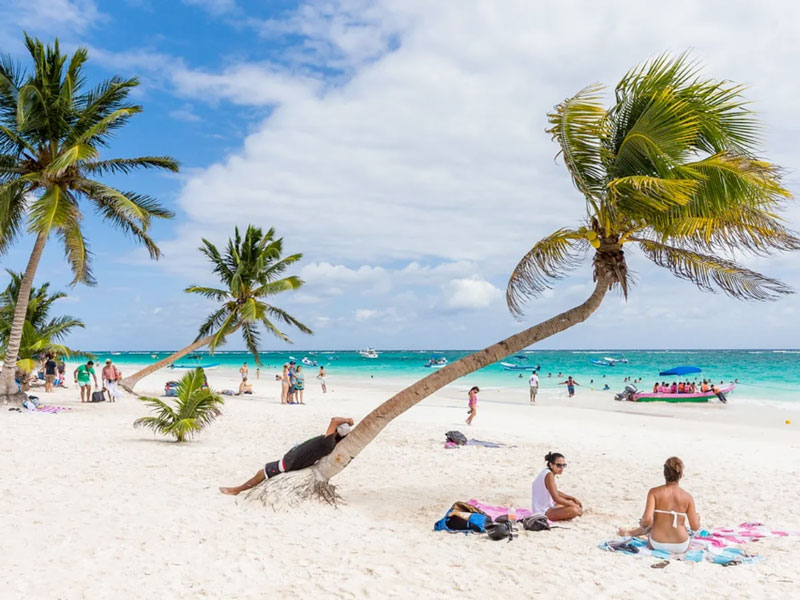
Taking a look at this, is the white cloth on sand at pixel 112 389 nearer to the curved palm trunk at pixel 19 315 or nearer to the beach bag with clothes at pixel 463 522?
the curved palm trunk at pixel 19 315

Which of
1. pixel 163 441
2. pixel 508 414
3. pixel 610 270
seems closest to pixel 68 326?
pixel 163 441

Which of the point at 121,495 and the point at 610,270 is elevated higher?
the point at 610,270

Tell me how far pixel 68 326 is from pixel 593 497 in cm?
1927

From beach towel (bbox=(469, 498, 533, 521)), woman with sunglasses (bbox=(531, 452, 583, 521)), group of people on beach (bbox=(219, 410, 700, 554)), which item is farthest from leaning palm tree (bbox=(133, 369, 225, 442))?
woman with sunglasses (bbox=(531, 452, 583, 521))

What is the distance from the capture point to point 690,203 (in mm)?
6414

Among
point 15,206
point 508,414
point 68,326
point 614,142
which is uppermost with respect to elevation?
point 15,206

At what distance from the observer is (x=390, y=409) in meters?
7.00

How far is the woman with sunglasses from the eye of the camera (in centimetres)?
681

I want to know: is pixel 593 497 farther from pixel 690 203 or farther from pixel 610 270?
pixel 690 203

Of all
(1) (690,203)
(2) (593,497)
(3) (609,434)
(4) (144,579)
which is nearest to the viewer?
(4) (144,579)

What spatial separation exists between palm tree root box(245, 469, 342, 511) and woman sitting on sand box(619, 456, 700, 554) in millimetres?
3499

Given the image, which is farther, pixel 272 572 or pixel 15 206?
pixel 15 206

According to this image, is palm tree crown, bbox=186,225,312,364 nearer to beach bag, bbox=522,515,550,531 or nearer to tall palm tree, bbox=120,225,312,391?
tall palm tree, bbox=120,225,312,391

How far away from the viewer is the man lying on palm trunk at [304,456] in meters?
7.36
